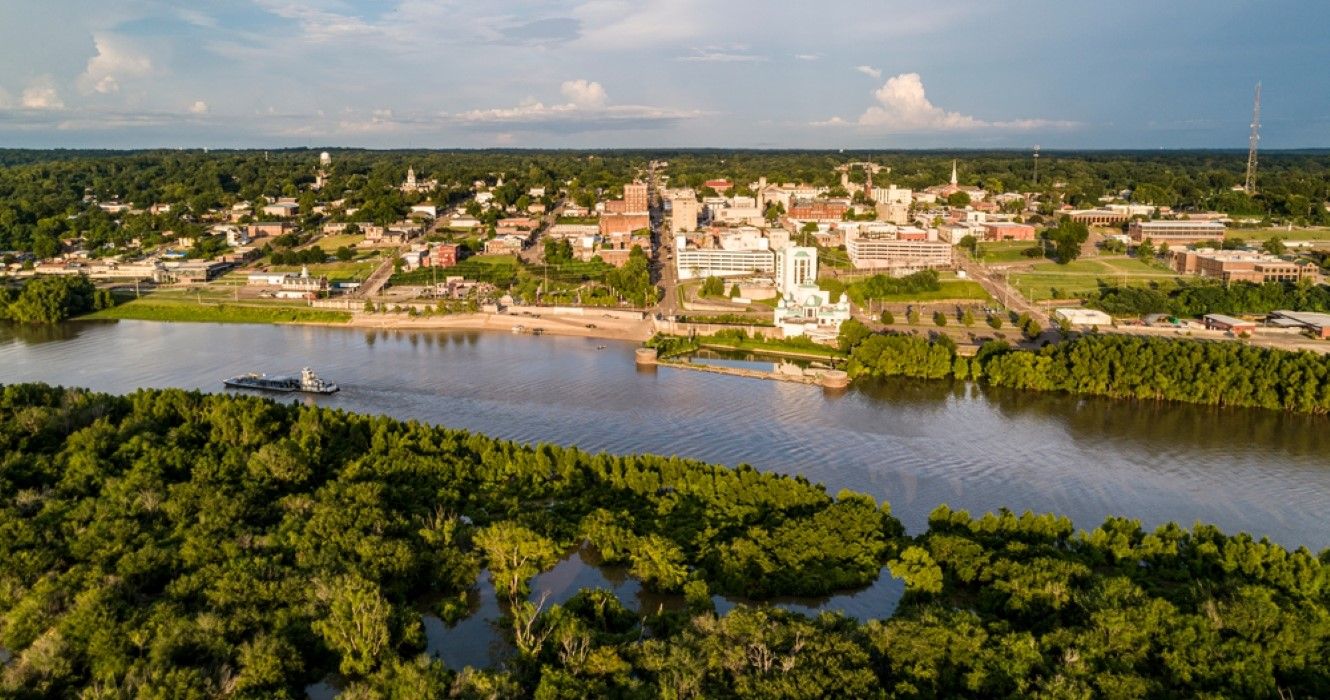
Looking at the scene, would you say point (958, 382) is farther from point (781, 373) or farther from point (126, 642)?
point (126, 642)

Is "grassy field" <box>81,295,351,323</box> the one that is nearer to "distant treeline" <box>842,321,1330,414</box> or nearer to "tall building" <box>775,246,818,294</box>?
"tall building" <box>775,246,818,294</box>

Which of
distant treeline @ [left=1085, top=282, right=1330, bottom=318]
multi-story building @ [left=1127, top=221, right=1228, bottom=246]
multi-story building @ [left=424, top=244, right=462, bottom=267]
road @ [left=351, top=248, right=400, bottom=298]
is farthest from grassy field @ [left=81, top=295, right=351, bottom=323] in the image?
multi-story building @ [left=1127, top=221, right=1228, bottom=246]

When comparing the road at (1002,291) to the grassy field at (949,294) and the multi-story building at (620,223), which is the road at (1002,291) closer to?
the grassy field at (949,294)

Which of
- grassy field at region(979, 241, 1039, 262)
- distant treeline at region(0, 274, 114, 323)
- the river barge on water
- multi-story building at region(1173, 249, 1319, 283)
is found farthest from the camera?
grassy field at region(979, 241, 1039, 262)

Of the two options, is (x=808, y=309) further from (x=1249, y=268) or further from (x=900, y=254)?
(x=1249, y=268)

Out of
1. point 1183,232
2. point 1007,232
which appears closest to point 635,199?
point 1007,232

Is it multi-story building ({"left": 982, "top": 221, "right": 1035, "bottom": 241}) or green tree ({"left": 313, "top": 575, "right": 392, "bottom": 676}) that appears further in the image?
multi-story building ({"left": 982, "top": 221, "right": 1035, "bottom": 241})

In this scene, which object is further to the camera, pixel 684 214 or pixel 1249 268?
pixel 684 214
